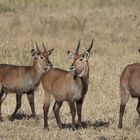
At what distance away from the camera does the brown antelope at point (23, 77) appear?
12.5 metres

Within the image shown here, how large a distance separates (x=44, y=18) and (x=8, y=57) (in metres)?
7.85

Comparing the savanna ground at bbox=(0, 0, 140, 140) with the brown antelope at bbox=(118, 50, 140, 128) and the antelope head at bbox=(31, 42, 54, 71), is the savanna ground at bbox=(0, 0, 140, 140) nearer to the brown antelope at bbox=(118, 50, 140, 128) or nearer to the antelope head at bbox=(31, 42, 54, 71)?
the brown antelope at bbox=(118, 50, 140, 128)

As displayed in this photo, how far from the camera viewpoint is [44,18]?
87.5 ft

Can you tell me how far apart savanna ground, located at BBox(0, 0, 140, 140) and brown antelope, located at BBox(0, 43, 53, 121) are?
22.5 inches

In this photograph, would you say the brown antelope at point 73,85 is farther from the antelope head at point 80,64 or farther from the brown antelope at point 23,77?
the brown antelope at point 23,77

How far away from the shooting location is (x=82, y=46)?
851 inches

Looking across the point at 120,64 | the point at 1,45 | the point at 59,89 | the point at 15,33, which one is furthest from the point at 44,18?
the point at 59,89

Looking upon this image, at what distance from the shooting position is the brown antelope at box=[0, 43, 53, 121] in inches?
492

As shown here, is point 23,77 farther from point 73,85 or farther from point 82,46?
point 82,46

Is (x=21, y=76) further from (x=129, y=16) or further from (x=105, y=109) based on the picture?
(x=129, y=16)

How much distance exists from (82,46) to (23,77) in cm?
922

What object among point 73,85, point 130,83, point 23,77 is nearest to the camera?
point 73,85

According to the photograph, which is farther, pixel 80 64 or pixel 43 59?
pixel 43 59

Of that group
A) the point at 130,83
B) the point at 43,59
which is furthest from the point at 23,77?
the point at 130,83
